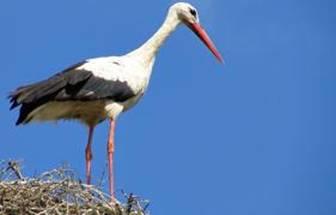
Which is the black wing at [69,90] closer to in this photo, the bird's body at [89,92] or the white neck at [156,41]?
the bird's body at [89,92]

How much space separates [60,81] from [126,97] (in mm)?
717

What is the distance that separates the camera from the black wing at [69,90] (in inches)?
436

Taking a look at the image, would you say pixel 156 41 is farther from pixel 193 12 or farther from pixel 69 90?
pixel 69 90

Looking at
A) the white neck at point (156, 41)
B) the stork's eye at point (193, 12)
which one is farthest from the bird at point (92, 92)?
the stork's eye at point (193, 12)

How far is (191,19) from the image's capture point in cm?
1279

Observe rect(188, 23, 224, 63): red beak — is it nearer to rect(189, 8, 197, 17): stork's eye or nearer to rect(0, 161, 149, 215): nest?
rect(189, 8, 197, 17): stork's eye

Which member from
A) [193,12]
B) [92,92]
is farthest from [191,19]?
[92,92]

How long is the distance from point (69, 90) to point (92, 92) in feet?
0.84

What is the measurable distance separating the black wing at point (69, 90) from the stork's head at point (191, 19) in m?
1.36

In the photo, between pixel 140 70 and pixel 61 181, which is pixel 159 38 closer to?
pixel 140 70

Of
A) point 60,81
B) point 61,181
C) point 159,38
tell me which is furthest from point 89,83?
point 61,181

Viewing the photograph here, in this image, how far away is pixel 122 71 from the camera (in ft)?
38.7

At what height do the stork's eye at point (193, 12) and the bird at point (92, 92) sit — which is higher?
the stork's eye at point (193, 12)

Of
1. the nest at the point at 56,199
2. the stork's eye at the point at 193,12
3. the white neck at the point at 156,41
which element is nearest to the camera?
the nest at the point at 56,199
